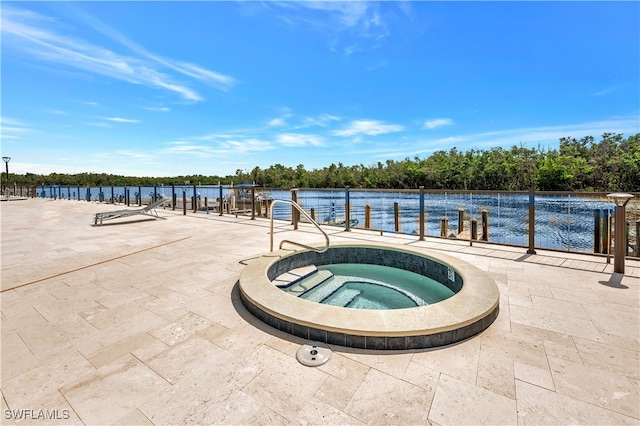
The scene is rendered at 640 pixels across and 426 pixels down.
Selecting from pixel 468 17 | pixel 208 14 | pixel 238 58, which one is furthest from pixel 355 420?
pixel 238 58

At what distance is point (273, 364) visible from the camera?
2018 millimetres

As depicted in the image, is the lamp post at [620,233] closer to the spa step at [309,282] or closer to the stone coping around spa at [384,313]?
the stone coping around spa at [384,313]

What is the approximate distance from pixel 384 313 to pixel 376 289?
5.94 feet

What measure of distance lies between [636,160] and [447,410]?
159 feet

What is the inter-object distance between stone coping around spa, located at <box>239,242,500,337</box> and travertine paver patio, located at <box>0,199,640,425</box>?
17 centimetres

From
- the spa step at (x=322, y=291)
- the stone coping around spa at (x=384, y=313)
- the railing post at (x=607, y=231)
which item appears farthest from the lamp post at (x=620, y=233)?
the spa step at (x=322, y=291)

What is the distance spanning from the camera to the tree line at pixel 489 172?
37281mm

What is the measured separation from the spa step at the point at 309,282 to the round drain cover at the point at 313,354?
5.31ft

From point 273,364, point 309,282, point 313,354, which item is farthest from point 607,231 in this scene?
point 273,364

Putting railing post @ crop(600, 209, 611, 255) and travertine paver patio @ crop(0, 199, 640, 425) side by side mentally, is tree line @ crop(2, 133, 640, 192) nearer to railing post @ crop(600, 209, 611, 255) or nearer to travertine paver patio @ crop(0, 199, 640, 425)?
railing post @ crop(600, 209, 611, 255)

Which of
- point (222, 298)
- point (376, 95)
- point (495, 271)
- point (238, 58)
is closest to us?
point (222, 298)

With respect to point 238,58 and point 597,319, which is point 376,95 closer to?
point 238,58

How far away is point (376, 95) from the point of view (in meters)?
22.8

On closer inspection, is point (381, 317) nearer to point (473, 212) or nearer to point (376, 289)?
point (376, 289)
